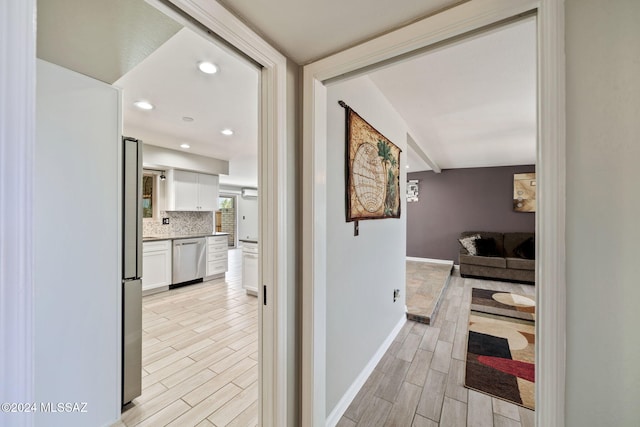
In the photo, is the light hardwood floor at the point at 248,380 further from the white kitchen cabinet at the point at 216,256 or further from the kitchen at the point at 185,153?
the white kitchen cabinet at the point at 216,256

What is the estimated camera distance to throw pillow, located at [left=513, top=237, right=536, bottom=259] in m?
4.97

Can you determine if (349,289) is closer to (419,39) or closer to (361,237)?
(361,237)

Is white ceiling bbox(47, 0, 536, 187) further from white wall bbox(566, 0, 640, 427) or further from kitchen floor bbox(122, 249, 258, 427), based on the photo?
kitchen floor bbox(122, 249, 258, 427)

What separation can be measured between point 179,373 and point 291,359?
4.88 feet

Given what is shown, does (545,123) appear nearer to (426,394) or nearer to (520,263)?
(426,394)

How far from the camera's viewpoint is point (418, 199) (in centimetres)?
679

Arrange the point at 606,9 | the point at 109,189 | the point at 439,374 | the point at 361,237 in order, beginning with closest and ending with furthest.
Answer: the point at 606,9 → the point at 109,189 → the point at 361,237 → the point at 439,374

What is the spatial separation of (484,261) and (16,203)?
20.2ft

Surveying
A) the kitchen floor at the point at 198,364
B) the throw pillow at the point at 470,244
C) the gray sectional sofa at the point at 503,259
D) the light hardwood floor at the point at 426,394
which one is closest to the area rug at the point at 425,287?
the light hardwood floor at the point at 426,394

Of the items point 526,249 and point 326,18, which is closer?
point 326,18

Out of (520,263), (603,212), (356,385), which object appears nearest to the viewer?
(603,212)

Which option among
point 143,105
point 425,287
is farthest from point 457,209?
point 143,105

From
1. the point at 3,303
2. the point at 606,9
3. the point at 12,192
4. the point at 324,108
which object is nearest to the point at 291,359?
the point at 3,303

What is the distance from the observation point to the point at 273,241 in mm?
1184
